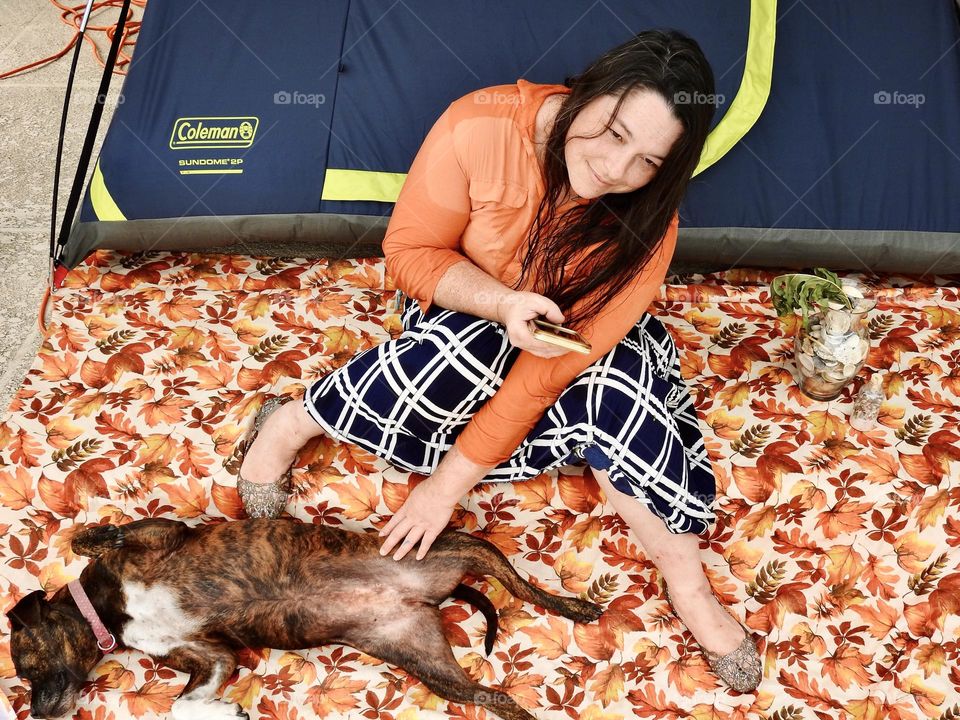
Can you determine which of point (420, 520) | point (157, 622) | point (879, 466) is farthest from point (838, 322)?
point (157, 622)

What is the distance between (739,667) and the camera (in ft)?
4.22

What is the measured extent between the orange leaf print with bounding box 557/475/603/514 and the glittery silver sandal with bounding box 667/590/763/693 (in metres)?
0.32

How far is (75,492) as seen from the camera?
1427mm

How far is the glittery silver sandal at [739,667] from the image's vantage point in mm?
1282

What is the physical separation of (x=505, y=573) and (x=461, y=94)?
1018 mm

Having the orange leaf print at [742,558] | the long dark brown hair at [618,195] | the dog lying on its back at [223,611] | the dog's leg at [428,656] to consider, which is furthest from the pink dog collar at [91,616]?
the orange leaf print at [742,558]

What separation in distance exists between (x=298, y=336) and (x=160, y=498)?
0.44m

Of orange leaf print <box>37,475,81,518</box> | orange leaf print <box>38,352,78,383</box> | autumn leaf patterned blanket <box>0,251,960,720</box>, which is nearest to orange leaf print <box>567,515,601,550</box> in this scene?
autumn leaf patterned blanket <box>0,251,960,720</box>

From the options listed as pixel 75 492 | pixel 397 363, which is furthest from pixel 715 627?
pixel 75 492

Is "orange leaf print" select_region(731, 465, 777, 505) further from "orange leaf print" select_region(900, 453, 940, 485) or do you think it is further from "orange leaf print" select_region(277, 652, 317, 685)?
"orange leaf print" select_region(277, 652, 317, 685)

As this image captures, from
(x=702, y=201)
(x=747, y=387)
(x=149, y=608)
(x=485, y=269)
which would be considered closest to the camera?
(x=149, y=608)

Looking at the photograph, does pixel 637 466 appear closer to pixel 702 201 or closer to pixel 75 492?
pixel 702 201

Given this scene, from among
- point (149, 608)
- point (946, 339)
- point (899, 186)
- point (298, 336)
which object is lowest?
point (149, 608)

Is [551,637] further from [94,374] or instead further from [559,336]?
[94,374]
